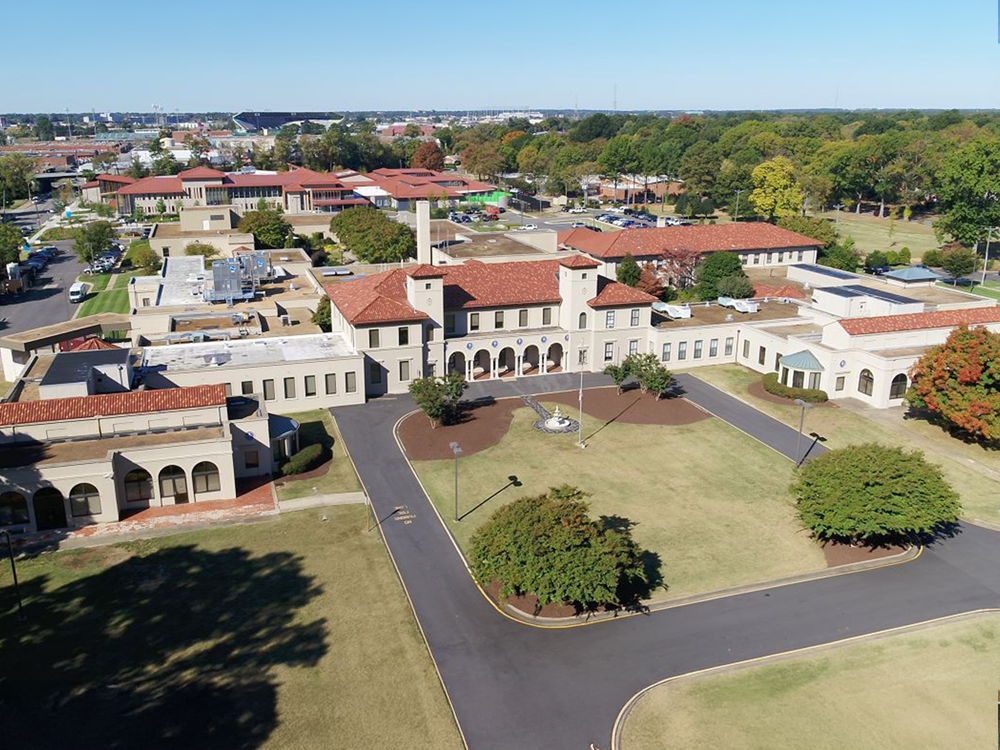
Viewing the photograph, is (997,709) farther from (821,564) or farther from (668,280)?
(668,280)

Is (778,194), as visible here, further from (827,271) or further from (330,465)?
(330,465)

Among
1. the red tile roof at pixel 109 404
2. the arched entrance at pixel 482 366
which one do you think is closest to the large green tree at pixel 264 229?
the arched entrance at pixel 482 366

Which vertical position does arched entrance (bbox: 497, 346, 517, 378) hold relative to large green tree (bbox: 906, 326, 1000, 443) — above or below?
below

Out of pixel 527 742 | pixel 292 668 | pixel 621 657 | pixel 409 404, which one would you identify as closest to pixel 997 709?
pixel 621 657

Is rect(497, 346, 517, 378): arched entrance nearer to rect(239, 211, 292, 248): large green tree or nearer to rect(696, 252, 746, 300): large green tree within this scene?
rect(696, 252, 746, 300): large green tree

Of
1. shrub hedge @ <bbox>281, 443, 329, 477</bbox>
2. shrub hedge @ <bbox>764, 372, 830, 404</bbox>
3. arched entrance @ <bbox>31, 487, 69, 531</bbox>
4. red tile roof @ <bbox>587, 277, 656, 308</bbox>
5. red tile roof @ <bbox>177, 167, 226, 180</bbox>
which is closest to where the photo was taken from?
arched entrance @ <bbox>31, 487, 69, 531</bbox>

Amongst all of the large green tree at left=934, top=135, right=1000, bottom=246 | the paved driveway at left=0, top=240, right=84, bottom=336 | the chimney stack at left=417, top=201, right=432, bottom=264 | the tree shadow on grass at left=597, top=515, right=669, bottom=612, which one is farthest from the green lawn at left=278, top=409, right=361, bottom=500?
the large green tree at left=934, top=135, right=1000, bottom=246
